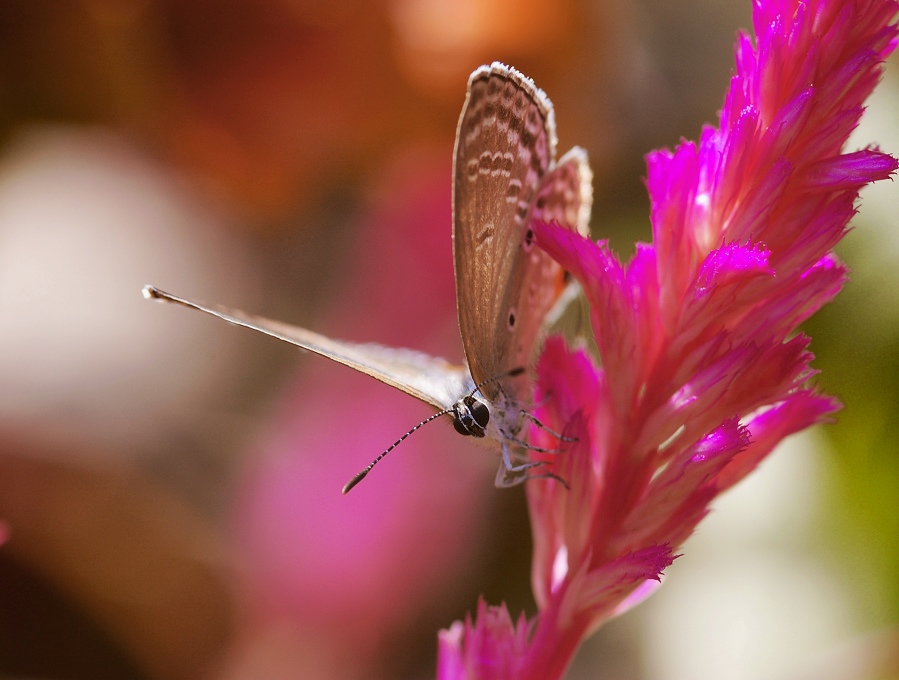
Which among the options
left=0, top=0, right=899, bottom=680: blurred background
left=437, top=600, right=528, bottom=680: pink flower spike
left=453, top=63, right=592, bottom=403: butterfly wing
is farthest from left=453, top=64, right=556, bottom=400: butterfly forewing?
left=0, top=0, right=899, bottom=680: blurred background

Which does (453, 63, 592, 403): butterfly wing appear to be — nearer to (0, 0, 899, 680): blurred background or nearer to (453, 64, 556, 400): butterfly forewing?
(453, 64, 556, 400): butterfly forewing

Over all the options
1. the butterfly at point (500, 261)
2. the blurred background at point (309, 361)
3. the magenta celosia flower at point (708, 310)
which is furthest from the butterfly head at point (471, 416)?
the blurred background at point (309, 361)

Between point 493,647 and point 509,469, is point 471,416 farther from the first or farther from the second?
point 493,647

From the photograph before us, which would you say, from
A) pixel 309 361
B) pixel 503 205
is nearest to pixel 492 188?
pixel 503 205

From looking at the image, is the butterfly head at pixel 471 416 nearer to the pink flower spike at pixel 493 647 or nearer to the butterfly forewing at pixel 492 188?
the butterfly forewing at pixel 492 188

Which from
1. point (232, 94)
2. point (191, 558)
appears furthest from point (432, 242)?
point (191, 558)

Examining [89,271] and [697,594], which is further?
[89,271]

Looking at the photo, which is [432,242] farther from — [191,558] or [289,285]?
[191,558]
